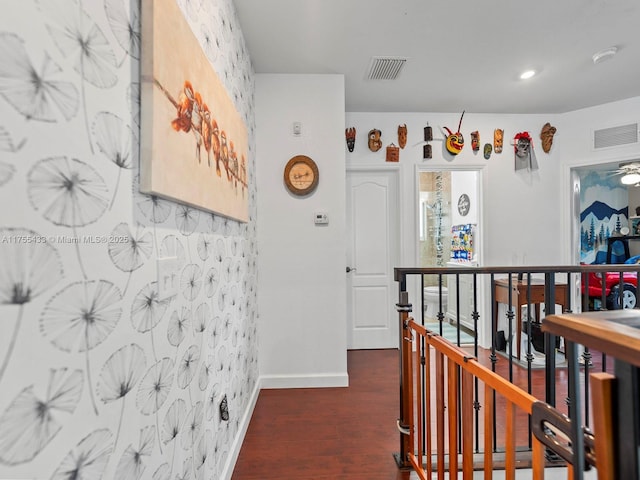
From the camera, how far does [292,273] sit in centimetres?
275

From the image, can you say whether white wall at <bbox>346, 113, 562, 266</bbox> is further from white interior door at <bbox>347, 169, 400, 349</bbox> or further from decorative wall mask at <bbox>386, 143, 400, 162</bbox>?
white interior door at <bbox>347, 169, 400, 349</bbox>

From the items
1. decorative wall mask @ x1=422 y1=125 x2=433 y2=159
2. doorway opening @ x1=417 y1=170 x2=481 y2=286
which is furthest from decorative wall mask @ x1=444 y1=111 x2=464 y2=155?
doorway opening @ x1=417 y1=170 x2=481 y2=286

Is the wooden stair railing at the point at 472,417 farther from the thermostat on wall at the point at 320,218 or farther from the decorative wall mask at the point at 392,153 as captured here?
the decorative wall mask at the point at 392,153

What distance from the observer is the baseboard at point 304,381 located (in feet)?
8.77

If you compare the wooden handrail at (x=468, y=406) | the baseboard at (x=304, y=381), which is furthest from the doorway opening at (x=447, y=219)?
the wooden handrail at (x=468, y=406)

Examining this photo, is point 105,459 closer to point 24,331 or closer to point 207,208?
point 24,331

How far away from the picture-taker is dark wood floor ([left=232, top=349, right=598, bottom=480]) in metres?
1.70

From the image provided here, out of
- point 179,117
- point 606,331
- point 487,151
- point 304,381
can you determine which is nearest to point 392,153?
point 487,151

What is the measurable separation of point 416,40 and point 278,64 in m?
1.07

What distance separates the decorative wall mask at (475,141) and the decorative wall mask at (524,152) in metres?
0.43

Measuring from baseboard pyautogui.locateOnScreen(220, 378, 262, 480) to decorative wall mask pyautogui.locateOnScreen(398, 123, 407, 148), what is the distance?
2.85 m

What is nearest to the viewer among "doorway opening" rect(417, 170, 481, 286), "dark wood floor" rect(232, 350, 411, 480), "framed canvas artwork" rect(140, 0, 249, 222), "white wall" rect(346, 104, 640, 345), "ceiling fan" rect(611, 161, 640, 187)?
"framed canvas artwork" rect(140, 0, 249, 222)

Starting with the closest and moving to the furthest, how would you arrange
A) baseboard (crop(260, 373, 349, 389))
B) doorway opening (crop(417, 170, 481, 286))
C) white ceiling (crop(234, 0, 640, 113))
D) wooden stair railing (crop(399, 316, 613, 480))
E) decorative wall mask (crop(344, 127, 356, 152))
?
wooden stair railing (crop(399, 316, 613, 480))
white ceiling (crop(234, 0, 640, 113))
baseboard (crop(260, 373, 349, 389))
decorative wall mask (crop(344, 127, 356, 152))
doorway opening (crop(417, 170, 481, 286))

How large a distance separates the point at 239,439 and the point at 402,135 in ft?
10.5
